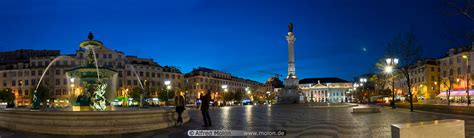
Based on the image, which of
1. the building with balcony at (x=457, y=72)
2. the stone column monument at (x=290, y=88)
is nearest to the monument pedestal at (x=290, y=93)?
the stone column monument at (x=290, y=88)

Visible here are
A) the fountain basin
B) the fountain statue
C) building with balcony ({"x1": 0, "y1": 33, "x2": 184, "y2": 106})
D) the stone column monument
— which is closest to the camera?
the fountain basin

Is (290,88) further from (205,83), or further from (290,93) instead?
(205,83)

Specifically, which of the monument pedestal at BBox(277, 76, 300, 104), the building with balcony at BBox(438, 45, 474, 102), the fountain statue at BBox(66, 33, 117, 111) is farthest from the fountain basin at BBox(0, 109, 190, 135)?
the building with balcony at BBox(438, 45, 474, 102)

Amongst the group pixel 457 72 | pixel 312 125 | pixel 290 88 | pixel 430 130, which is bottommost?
pixel 312 125

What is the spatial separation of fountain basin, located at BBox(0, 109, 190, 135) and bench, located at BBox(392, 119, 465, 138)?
975 centimetres

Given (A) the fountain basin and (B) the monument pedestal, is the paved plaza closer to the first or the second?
(A) the fountain basin

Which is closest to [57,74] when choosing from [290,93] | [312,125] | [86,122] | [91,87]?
[290,93]

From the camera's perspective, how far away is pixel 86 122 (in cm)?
1387

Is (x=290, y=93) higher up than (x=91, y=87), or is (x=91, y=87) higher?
(x=91, y=87)

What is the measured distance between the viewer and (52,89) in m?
90.2

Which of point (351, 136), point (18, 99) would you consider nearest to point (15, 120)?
point (351, 136)

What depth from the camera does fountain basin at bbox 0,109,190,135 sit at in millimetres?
13852

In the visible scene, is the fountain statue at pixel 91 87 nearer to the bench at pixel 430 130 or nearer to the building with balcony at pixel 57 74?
the bench at pixel 430 130

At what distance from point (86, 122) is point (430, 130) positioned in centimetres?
1114
